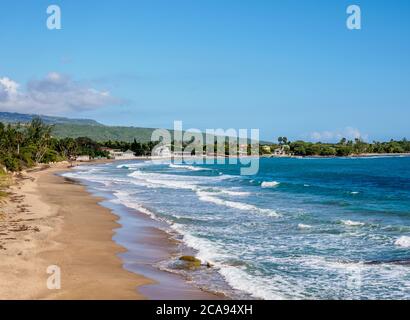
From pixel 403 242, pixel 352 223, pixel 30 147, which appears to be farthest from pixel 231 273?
pixel 30 147

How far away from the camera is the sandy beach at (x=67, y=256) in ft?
43.4

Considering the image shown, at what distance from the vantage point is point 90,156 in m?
162

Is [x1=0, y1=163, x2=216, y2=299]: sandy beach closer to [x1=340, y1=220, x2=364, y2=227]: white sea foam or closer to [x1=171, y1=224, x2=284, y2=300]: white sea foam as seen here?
[x1=171, y1=224, x2=284, y2=300]: white sea foam

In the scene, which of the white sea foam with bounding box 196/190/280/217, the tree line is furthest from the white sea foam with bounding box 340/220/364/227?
the tree line

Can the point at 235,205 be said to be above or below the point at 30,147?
below

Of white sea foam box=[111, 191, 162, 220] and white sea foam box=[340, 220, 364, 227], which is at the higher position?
white sea foam box=[111, 191, 162, 220]

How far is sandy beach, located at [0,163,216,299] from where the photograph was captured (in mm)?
13234

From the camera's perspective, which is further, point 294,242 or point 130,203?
point 130,203

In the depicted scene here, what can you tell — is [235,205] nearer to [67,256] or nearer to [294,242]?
[294,242]

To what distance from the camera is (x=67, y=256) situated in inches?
698

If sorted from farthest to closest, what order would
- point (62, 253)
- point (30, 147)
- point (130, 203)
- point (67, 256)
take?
point (30, 147) → point (130, 203) → point (62, 253) → point (67, 256)

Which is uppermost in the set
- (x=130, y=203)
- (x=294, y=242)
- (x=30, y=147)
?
(x=30, y=147)

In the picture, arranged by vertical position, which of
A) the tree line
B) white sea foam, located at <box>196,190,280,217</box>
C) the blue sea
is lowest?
the blue sea
